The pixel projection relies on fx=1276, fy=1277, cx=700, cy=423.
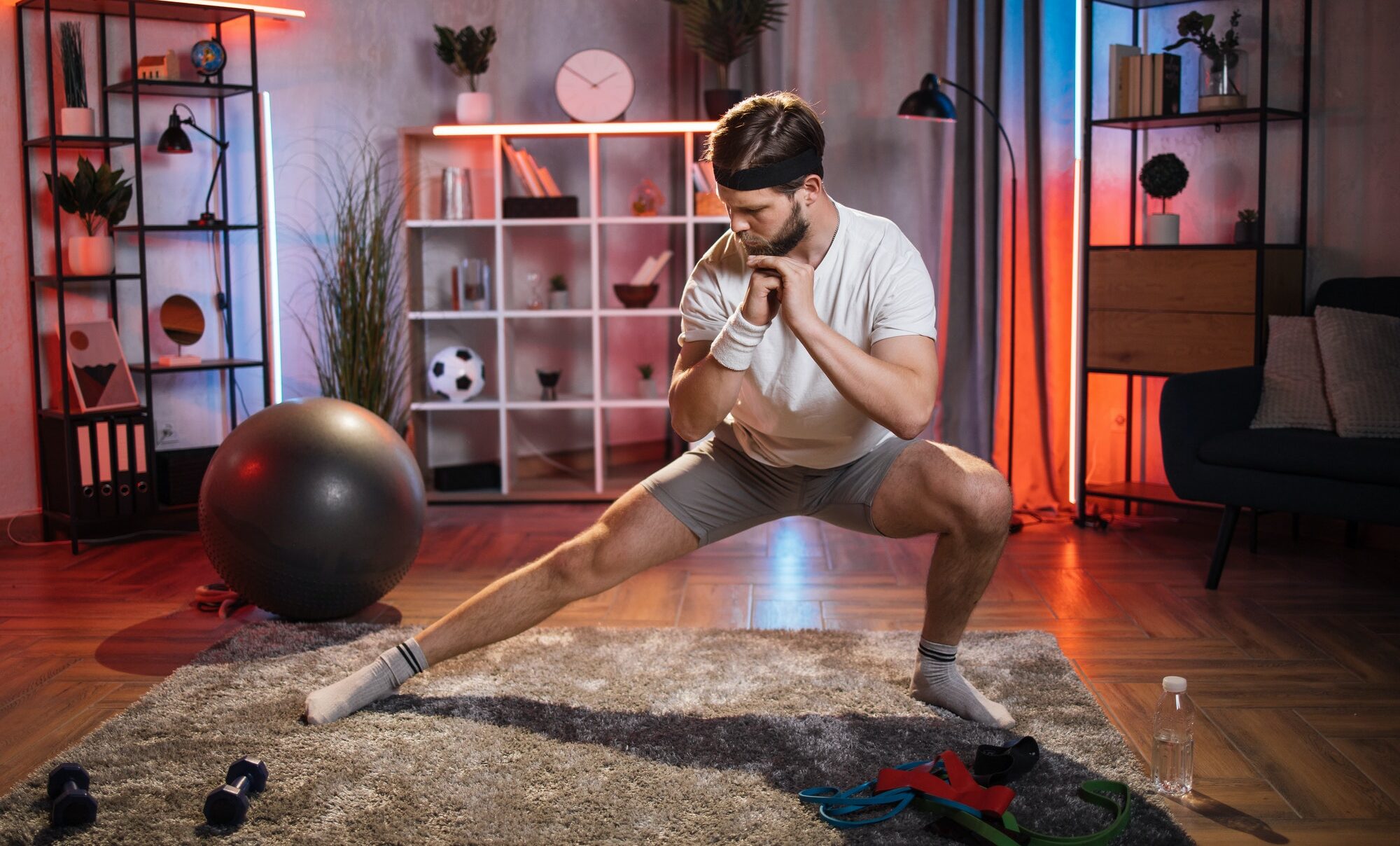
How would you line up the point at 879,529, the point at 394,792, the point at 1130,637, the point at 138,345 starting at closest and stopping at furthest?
the point at 394,792 < the point at 879,529 < the point at 1130,637 < the point at 138,345

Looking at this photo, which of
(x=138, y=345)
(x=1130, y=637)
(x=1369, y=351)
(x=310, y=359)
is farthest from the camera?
(x=310, y=359)

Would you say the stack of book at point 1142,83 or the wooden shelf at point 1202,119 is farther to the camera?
the stack of book at point 1142,83

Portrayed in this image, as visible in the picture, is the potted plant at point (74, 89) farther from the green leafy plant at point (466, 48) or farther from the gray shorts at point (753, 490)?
the gray shorts at point (753, 490)

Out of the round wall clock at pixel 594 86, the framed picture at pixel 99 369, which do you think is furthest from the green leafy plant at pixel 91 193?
the round wall clock at pixel 594 86

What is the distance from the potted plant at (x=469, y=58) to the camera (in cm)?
488

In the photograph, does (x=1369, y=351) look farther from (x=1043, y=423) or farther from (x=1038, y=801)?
(x=1038, y=801)

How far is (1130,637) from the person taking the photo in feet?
10.2

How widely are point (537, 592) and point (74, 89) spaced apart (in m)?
2.85

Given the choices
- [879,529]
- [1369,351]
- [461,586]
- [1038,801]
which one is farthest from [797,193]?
[1369,351]

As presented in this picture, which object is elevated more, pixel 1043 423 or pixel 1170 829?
pixel 1043 423

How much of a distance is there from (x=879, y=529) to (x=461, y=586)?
5.15 ft

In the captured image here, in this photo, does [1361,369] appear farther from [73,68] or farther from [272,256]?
[73,68]

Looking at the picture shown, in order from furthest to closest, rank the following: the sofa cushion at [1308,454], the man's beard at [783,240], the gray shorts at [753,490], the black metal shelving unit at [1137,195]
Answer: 1. the black metal shelving unit at [1137,195]
2. the sofa cushion at [1308,454]
3. the gray shorts at [753,490]
4. the man's beard at [783,240]

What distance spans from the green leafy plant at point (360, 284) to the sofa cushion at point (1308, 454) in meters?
2.91
